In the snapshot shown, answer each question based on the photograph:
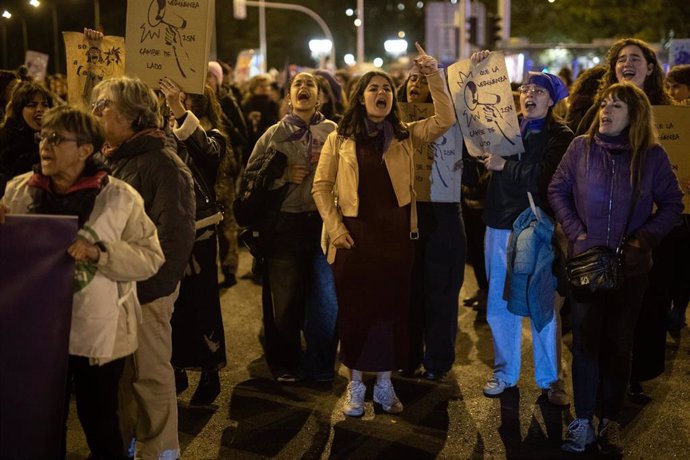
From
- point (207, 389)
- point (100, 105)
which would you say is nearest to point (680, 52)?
point (207, 389)

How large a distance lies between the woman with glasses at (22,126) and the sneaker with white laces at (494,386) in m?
3.37

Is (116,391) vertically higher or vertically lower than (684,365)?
higher

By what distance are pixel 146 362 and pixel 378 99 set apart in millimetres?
2140

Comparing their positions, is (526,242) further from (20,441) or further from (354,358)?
(20,441)

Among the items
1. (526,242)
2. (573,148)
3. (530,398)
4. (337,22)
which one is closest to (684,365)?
(530,398)

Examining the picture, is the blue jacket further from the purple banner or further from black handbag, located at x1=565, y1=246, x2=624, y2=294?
the purple banner

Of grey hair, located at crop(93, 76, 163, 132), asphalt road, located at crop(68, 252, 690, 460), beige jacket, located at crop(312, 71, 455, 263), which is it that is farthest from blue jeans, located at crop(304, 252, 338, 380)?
grey hair, located at crop(93, 76, 163, 132)

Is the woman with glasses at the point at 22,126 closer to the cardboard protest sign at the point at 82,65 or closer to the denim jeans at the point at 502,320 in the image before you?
the cardboard protest sign at the point at 82,65

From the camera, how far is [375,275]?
5449mm

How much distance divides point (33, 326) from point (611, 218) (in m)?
2.97

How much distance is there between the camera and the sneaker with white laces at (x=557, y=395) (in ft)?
18.6

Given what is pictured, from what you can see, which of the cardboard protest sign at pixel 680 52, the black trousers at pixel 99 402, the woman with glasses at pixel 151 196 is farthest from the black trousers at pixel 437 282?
the cardboard protest sign at pixel 680 52

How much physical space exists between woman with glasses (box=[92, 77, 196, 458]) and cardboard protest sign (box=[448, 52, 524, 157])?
7.16 ft

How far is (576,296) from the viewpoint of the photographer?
190 inches
